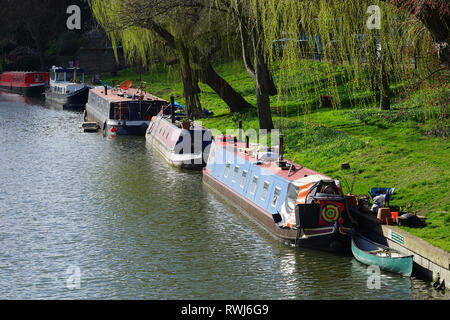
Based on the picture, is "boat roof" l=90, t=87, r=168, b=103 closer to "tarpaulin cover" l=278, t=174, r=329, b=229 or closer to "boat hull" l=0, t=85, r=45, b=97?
"boat hull" l=0, t=85, r=45, b=97

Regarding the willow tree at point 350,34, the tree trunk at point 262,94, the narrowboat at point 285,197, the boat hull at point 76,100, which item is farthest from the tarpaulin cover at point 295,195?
the boat hull at point 76,100

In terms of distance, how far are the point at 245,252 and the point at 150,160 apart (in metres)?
16.9

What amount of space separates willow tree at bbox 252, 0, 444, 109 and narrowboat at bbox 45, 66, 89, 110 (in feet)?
168

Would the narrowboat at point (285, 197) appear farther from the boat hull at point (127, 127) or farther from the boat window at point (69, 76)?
the boat window at point (69, 76)

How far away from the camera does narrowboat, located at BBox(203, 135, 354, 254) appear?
19.1 metres

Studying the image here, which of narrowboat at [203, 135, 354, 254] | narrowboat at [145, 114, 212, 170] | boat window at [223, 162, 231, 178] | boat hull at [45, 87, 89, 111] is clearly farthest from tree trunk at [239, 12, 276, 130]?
boat hull at [45, 87, 89, 111]

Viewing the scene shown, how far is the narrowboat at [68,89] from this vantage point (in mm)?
65438

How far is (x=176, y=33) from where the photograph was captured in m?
Answer: 37.7

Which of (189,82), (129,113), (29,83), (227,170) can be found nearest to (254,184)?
(227,170)

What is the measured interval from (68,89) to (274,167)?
47.7 m

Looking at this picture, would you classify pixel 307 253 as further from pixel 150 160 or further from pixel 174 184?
pixel 150 160

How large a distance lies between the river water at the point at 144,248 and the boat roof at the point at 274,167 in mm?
1931

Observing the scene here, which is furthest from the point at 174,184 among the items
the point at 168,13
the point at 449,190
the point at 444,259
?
the point at 444,259
